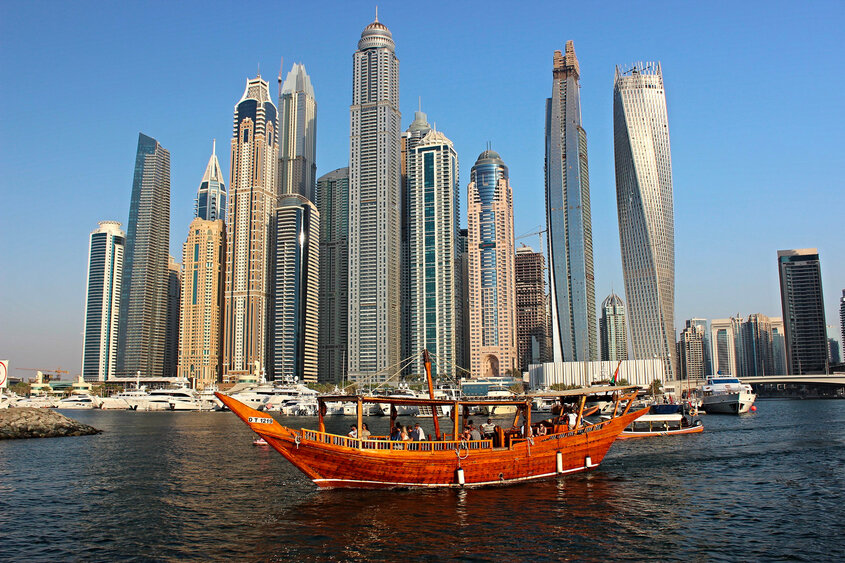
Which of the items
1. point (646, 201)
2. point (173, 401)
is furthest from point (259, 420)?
point (646, 201)

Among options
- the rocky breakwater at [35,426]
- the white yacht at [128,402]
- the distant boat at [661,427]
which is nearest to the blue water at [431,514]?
the distant boat at [661,427]

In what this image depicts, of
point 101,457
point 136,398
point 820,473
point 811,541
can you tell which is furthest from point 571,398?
point 136,398

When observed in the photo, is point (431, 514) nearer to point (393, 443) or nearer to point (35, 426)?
point (393, 443)

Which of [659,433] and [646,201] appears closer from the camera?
[659,433]

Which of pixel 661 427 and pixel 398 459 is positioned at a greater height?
pixel 398 459

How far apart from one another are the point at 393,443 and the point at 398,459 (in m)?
0.91

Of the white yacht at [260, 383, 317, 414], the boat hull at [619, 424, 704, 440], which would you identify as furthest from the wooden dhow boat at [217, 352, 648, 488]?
the white yacht at [260, 383, 317, 414]

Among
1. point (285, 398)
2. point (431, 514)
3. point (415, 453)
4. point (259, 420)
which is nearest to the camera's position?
point (431, 514)

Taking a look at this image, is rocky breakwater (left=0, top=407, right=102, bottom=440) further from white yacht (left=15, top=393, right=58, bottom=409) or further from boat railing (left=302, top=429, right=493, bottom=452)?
white yacht (left=15, top=393, right=58, bottom=409)

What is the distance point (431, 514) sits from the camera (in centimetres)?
2923

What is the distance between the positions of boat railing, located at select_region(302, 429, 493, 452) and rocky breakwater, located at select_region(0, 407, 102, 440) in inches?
2314

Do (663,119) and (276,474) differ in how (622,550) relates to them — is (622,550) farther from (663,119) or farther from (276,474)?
(663,119)

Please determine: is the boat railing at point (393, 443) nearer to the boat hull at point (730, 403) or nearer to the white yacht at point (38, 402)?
the boat hull at point (730, 403)

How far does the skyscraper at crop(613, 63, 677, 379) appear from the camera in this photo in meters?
189
